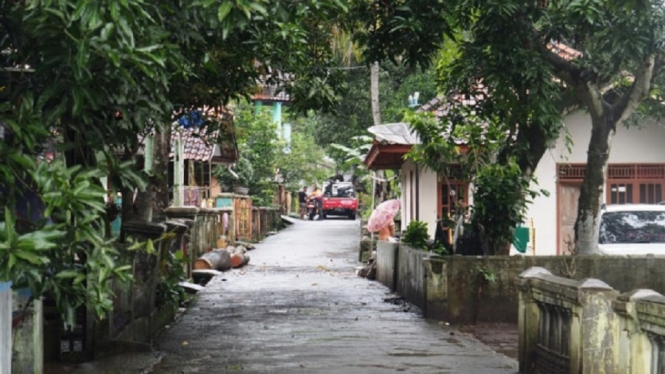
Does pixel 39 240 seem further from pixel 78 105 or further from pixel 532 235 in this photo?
pixel 532 235

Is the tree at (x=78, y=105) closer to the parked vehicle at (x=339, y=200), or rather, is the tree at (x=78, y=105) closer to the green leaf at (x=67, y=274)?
the green leaf at (x=67, y=274)

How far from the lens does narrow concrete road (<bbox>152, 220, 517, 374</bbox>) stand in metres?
10.8

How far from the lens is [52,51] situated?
565cm

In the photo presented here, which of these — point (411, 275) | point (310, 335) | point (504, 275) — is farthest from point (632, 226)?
point (310, 335)

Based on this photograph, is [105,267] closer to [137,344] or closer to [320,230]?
[137,344]

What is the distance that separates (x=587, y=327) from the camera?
805cm

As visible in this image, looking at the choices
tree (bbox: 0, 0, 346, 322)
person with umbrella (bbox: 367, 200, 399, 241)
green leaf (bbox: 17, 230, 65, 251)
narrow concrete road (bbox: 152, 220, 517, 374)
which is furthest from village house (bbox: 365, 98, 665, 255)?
green leaf (bbox: 17, 230, 65, 251)

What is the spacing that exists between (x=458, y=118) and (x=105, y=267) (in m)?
11.4

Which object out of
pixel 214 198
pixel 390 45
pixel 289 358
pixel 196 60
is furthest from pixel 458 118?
pixel 214 198

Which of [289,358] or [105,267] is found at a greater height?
[105,267]

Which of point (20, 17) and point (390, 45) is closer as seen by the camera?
point (20, 17)

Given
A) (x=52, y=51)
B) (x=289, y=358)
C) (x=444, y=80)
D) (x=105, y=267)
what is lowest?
(x=289, y=358)

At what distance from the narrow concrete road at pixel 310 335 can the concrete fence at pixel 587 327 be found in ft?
2.87

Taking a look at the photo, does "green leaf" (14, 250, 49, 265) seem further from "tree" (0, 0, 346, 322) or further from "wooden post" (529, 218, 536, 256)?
"wooden post" (529, 218, 536, 256)
